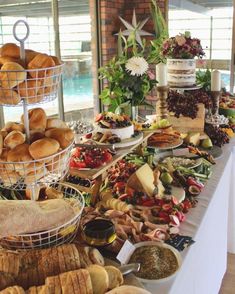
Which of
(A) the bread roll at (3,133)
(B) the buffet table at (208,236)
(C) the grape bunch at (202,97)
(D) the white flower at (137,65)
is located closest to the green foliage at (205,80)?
(C) the grape bunch at (202,97)

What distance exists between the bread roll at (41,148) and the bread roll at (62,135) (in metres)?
0.04

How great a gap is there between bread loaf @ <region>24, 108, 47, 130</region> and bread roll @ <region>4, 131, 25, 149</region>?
2.0 inches

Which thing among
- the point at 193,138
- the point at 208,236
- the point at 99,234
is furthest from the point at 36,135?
the point at 193,138

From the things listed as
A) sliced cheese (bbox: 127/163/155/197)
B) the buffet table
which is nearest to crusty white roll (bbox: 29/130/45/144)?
the buffet table

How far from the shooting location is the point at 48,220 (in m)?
0.91

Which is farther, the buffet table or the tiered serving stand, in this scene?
the buffet table

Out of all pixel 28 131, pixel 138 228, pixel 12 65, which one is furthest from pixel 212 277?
pixel 12 65

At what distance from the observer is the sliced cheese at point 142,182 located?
1.46 m

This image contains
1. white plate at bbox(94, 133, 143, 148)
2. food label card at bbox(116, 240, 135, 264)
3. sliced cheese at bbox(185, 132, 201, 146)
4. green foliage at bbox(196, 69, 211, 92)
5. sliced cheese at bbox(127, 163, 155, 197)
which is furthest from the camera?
green foliage at bbox(196, 69, 211, 92)

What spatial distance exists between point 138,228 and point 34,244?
402 mm

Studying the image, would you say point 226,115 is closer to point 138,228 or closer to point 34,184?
point 138,228

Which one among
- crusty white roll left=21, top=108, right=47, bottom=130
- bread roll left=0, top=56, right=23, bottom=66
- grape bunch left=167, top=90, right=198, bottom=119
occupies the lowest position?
grape bunch left=167, top=90, right=198, bottom=119

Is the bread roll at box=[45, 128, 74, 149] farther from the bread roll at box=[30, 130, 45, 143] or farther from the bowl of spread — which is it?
the bowl of spread

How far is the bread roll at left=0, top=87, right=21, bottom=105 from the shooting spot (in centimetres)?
83
